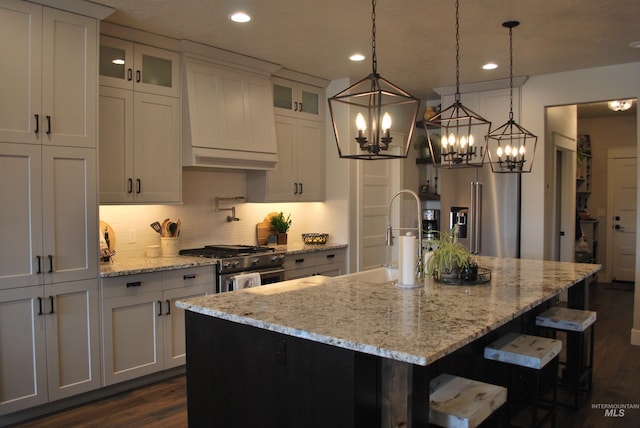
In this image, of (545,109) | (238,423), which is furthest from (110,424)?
(545,109)

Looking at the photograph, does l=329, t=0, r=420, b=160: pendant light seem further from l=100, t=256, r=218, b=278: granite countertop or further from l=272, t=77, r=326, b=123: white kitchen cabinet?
l=100, t=256, r=218, b=278: granite countertop

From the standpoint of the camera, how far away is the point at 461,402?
203cm

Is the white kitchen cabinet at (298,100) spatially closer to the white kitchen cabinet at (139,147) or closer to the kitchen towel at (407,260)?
the white kitchen cabinet at (139,147)

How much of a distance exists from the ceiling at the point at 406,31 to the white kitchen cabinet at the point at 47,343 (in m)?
1.93

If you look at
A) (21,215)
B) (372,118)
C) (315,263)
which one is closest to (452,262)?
(372,118)

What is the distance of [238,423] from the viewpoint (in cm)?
223

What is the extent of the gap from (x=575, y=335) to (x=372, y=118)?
2601 mm

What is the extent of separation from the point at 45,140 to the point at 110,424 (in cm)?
182

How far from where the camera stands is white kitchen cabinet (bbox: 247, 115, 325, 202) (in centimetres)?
516

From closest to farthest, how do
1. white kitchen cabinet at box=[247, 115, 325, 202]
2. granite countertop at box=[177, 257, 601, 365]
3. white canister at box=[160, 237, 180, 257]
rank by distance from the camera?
granite countertop at box=[177, 257, 601, 365] < white canister at box=[160, 237, 180, 257] < white kitchen cabinet at box=[247, 115, 325, 202]

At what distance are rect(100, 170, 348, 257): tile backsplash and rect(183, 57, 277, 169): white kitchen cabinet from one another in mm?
420

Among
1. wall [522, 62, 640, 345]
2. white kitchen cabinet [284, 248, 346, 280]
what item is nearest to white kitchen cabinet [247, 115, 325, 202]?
white kitchen cabinet [284, 248, 346, 280]

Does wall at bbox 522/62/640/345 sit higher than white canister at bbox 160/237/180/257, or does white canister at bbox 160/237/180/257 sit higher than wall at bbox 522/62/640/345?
wall at bbox 522/62/640/345

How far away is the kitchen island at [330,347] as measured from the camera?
181 cm
